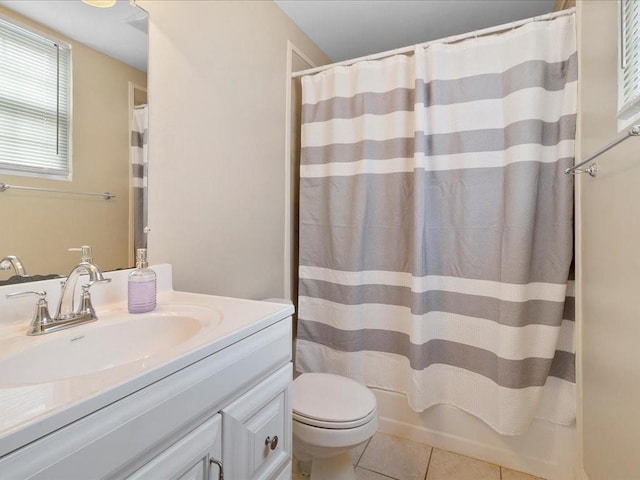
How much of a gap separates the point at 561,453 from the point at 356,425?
3.32 feet

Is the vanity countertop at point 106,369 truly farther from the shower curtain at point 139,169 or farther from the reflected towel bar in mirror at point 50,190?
the reflected towel bar in mirror at point 50,190

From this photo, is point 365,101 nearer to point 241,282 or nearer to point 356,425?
point 241,282

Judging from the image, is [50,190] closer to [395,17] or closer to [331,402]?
[331,402]

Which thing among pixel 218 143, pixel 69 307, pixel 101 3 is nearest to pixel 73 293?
pixel 69 307

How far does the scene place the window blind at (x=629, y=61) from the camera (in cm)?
87

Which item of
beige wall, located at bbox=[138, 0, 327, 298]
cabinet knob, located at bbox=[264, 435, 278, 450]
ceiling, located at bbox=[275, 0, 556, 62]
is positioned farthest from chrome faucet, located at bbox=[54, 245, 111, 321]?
ceiling, located at bbox=[275, 0, 556, 62]

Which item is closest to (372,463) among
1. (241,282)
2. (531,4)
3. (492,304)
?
(492,304)

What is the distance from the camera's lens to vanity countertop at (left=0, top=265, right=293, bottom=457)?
0.42m

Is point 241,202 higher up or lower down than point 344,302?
higher up

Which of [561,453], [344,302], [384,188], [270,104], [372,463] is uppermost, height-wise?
[270,104]

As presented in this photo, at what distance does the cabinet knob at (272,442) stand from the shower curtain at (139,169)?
762 mm

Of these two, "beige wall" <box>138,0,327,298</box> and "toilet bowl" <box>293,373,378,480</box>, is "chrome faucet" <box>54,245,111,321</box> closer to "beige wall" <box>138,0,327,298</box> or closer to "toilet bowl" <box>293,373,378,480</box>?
"beige wall" <box>138,0,327,298</box>

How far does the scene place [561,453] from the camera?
142 cm

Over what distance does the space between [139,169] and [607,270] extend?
1.64m
